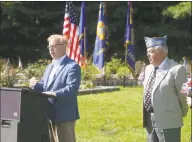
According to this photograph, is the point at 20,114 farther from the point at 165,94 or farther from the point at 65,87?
the point at 165,94

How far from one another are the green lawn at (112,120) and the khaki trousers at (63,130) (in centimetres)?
276

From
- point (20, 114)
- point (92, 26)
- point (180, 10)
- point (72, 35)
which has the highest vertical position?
point (180, 10)

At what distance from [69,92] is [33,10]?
84.4 ft

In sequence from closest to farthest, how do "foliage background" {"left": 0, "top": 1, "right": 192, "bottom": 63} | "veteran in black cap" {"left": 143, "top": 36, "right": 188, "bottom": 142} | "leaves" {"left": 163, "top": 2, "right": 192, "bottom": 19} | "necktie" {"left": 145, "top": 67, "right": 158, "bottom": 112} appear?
1. "veteran in black cap" {"left": 143, "top": 36, "right": 188, "bottom": 142}
2. "necktie" {"left": 145, "top": 67, "right": 158, "bottom": 112}
3. "leaves" {"left": 163, "top": 2, "right": 192, "bottom": 19}
4. "foliage background" {"left": 0, "top": 1, "right": 192, "bottom": 63}

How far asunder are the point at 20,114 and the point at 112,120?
5.42 m

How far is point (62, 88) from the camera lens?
509 cm

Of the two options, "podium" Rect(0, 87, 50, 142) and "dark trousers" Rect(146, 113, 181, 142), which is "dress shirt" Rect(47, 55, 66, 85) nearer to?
"podium" Rect(0, 87, 50, 142)

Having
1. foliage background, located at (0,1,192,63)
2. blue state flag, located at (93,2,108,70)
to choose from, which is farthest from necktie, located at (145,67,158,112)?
foliage background, located at (0,1,192,63)

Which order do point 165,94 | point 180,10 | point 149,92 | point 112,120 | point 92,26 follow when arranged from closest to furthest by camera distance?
point 165,94, point 149,92, point 112,120, point 180,10, point 92,26

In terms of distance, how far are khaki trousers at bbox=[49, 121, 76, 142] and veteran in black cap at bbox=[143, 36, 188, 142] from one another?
84 cm

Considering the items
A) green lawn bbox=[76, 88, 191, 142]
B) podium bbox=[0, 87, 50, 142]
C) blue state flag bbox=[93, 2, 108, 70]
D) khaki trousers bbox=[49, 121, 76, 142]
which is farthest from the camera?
blue state flag bbox=[93, 2, 108, 70]

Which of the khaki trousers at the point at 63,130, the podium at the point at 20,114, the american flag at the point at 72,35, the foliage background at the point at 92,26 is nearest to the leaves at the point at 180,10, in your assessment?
the foliage background at the point at 92,26

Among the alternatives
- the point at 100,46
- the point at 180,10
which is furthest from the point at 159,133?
the point at 180,10

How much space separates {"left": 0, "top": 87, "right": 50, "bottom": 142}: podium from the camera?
15.5ft
